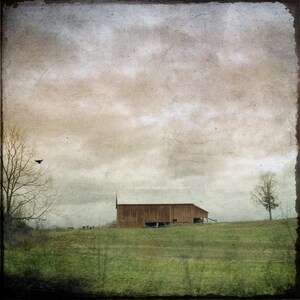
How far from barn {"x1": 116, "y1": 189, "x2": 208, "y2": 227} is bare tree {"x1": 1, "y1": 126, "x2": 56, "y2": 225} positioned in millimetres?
7761

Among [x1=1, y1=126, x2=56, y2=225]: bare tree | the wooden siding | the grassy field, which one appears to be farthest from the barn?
[x1=1, y1=126, x2=56, y2=225]: bare tree

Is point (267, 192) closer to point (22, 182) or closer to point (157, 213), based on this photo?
point (22, 182)

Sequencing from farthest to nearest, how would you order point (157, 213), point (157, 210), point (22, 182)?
1. point (157, 213)
2. point (157, 210)
3. point (22, 182)

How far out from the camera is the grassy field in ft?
30.6

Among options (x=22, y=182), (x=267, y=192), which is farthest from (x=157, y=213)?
(x=22, y=182)

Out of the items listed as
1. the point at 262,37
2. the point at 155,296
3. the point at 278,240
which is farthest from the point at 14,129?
the point at 278,240

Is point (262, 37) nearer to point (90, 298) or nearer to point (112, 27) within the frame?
point (112, 27)

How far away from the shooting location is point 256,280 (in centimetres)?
952

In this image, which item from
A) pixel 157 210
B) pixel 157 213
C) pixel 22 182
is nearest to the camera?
pixel 22 182

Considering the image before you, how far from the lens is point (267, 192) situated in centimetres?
1045

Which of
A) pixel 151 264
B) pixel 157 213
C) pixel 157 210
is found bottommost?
pixel 151 264

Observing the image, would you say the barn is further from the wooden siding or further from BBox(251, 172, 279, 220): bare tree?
BBox(251, 172, 279, 220): bare tree

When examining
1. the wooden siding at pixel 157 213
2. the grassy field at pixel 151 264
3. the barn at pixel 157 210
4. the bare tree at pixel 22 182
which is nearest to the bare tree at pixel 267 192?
the grassy field at pixel 151 264

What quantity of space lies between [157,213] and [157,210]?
0.40 meters
